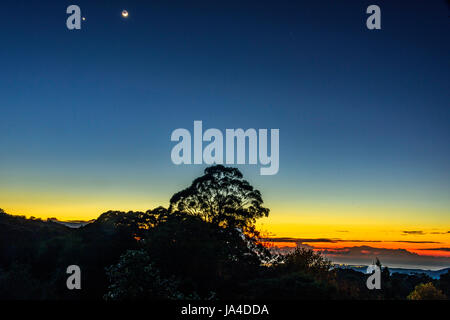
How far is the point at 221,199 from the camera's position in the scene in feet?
75.0

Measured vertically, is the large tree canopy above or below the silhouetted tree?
above

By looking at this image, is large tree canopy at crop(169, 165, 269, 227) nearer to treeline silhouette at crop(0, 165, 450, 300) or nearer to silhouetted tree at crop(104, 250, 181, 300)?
treeline silhouette at crop(0, 165, 450, 300)

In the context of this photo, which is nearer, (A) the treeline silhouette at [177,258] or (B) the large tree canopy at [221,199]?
(A) the treeline silhouette at [177,258]

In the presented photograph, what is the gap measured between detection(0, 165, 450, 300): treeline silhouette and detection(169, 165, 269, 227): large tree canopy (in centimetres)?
7

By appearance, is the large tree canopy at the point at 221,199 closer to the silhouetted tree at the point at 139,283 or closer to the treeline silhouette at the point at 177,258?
the treeline silhouette at the point at 177,258

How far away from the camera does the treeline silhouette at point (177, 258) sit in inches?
571

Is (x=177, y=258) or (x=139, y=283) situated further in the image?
(x=177, y=258)

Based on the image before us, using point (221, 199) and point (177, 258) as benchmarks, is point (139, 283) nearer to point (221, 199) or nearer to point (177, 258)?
point (177, 258)

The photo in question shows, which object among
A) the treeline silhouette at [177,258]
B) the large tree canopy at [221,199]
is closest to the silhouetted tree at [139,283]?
the treeline silhouette at [177,258]

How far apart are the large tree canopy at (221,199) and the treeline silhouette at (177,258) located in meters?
0.07

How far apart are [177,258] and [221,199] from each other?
5.91m

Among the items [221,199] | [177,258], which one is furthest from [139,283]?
[221,199]

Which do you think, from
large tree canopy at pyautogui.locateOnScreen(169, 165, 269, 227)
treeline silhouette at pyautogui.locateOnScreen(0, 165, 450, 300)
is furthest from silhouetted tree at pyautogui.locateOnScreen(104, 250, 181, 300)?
large tree canopy at pyautogui.locateOnScreen(169, 165, 269, 227)

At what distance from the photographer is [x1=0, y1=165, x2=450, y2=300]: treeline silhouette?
47.5 feet
